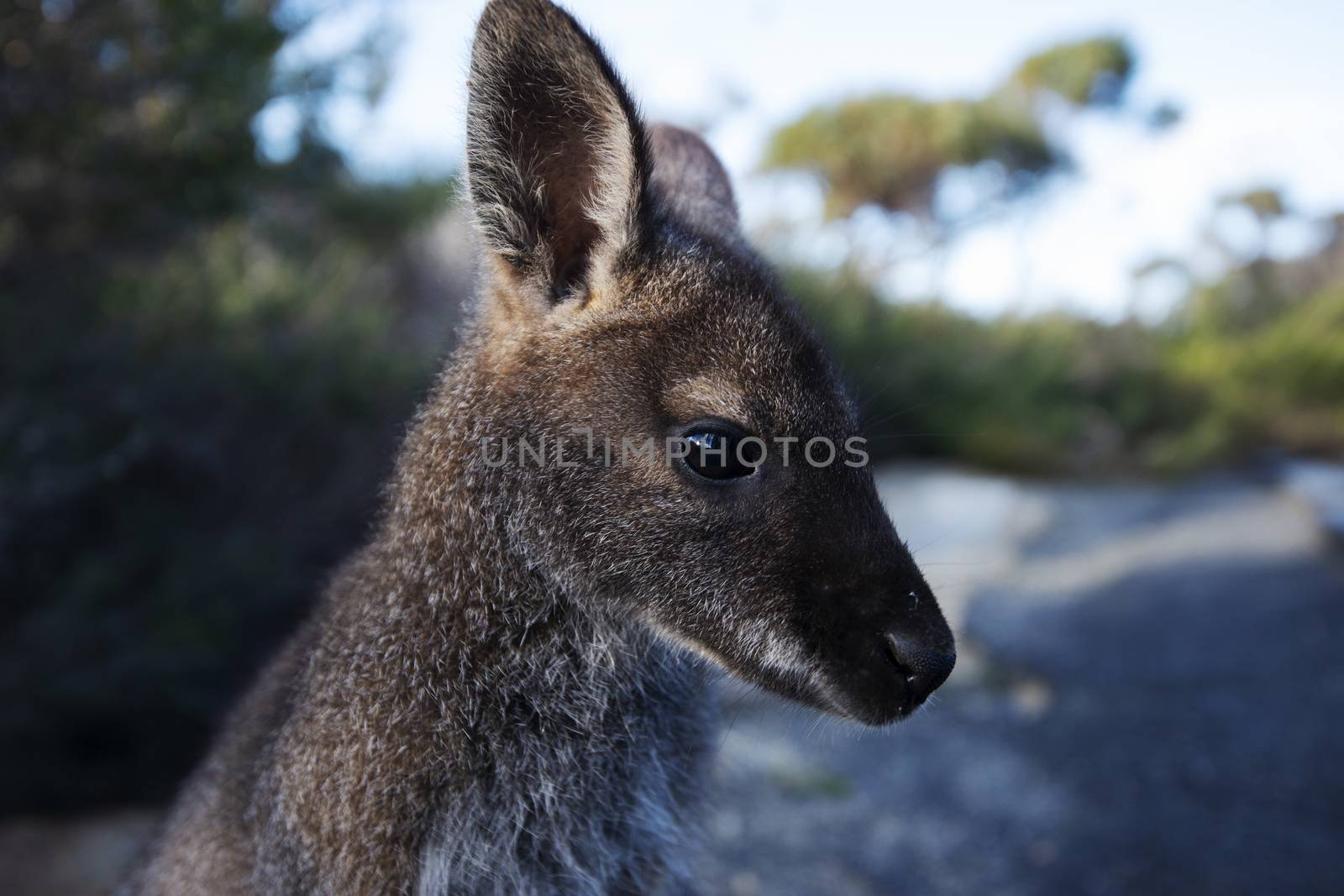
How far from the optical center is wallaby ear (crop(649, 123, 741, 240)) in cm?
238

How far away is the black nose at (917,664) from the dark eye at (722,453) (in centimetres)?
42

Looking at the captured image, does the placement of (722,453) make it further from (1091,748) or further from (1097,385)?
(1097,385)

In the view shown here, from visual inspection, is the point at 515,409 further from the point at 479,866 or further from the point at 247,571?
the point at 247,571

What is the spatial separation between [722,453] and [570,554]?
367 mm

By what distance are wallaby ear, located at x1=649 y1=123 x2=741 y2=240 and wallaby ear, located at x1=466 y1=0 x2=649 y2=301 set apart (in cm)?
31

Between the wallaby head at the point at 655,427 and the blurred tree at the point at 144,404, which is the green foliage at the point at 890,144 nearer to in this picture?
the blurred tree at the point at 144,404

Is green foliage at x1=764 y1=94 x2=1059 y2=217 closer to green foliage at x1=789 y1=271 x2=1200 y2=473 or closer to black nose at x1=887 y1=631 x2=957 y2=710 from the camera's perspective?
green foliage at x1=789 y1=271 x2=1200 y2=473

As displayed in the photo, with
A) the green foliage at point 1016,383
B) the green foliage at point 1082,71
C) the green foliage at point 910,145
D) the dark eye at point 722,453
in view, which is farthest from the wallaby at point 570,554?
the green foliage at point 1082,71

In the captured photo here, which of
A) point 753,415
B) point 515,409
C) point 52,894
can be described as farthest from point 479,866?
point 52,894

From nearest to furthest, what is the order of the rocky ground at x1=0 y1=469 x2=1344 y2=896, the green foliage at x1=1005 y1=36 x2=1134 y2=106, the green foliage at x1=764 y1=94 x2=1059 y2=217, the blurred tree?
the blurred tree → the rocky ground at x1=0 y1=469 x2=1344 y2=896 → the green foliage at x1=764 y1=94 x2=1059 y2=217 → the green foliage at x1=1005 y1=36 x2=1134 y2=106

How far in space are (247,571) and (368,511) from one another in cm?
235

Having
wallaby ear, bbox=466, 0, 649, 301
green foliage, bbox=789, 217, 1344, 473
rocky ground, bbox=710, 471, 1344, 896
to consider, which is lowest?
green foliage, bbox=789, 217, 1344, 473

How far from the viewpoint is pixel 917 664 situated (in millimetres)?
1759

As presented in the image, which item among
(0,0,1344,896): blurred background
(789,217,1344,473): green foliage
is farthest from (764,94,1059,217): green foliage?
(0,0,1344,896): blurred background
